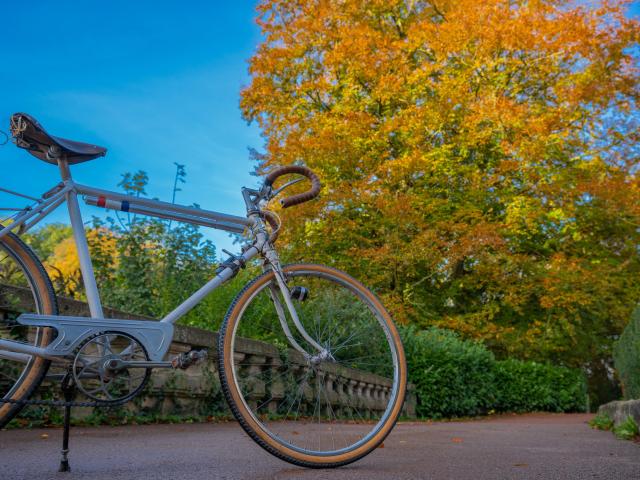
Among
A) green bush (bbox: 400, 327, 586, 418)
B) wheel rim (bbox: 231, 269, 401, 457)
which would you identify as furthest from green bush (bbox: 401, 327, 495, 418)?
wheel rim (bbox: 231, 269, 401, 457)

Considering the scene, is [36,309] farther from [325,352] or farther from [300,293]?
[325,352]

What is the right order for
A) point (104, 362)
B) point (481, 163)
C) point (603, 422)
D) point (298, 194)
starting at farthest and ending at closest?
point (481, 163) < point (603, 422) < point (298, 194) < point (104, 362)

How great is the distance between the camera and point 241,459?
295 centimetres

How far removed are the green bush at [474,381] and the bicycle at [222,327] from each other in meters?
5.95

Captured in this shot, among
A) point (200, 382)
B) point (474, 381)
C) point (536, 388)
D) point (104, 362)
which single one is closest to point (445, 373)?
point (474, 381)

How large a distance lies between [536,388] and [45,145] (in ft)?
41.0

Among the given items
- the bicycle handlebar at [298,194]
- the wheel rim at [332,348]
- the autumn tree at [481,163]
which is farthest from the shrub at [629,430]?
the autumn tree at [481,163]

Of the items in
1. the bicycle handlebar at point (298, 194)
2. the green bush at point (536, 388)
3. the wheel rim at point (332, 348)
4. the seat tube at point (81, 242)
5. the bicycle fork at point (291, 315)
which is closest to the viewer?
A: the seat tube at point (81, 242)

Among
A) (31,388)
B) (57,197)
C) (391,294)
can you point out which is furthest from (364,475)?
(391,294)

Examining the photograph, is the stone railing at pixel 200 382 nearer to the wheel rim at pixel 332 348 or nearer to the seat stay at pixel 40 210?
the wheel rim at pixel 332 348

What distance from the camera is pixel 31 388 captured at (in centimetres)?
250

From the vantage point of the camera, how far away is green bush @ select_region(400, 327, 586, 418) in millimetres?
9438

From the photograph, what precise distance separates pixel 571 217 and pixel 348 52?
617cm

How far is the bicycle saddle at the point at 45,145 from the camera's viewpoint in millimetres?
2603
